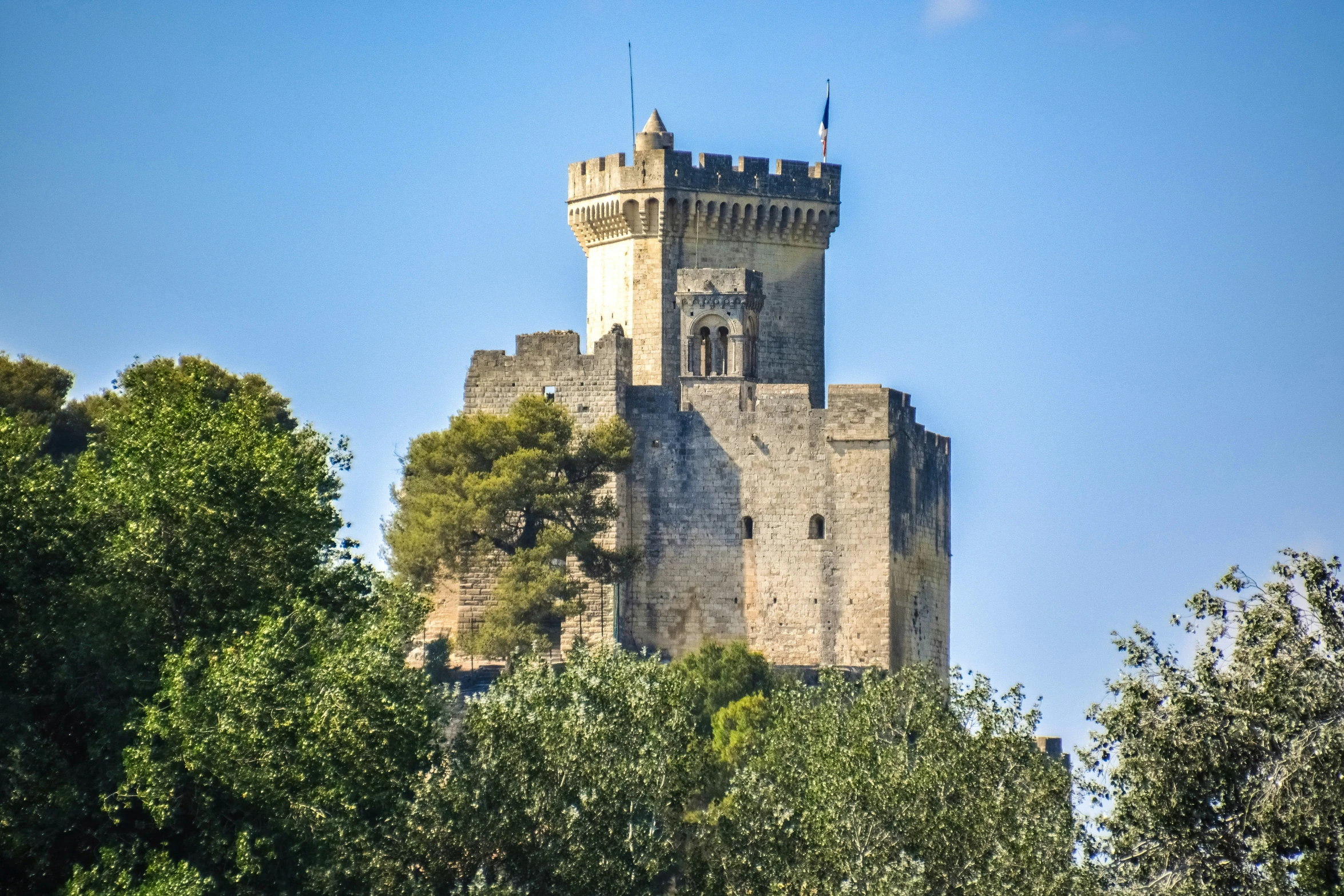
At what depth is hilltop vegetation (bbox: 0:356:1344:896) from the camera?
2969 cm

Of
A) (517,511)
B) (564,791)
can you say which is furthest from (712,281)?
(564,791)

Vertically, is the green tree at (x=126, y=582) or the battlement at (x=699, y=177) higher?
the battlement at (x=699, y=177)

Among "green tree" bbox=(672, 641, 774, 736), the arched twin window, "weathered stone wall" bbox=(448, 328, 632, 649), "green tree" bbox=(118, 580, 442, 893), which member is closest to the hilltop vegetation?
"green tree" bbox=(118, 580, 442, 893)

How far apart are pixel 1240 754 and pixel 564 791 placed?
27.4 ft

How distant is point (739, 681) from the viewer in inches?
2024

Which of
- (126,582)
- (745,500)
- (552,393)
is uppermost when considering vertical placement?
A: (552,393)

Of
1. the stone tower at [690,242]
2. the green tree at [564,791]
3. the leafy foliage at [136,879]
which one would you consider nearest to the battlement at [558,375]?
A: the stone tower at [690,242]

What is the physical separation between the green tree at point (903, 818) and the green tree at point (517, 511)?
16.3 m

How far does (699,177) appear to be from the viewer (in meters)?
60.6

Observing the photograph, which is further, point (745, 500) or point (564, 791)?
point (745, 500)

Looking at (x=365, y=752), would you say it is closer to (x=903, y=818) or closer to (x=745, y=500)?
(x=903, y=818)

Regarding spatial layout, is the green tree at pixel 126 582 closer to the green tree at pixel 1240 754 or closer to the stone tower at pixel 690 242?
the green tree at pixel 1240 754

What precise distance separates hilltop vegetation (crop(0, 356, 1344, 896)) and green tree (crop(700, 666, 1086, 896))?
43 millimetres

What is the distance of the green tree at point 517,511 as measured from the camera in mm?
51688
